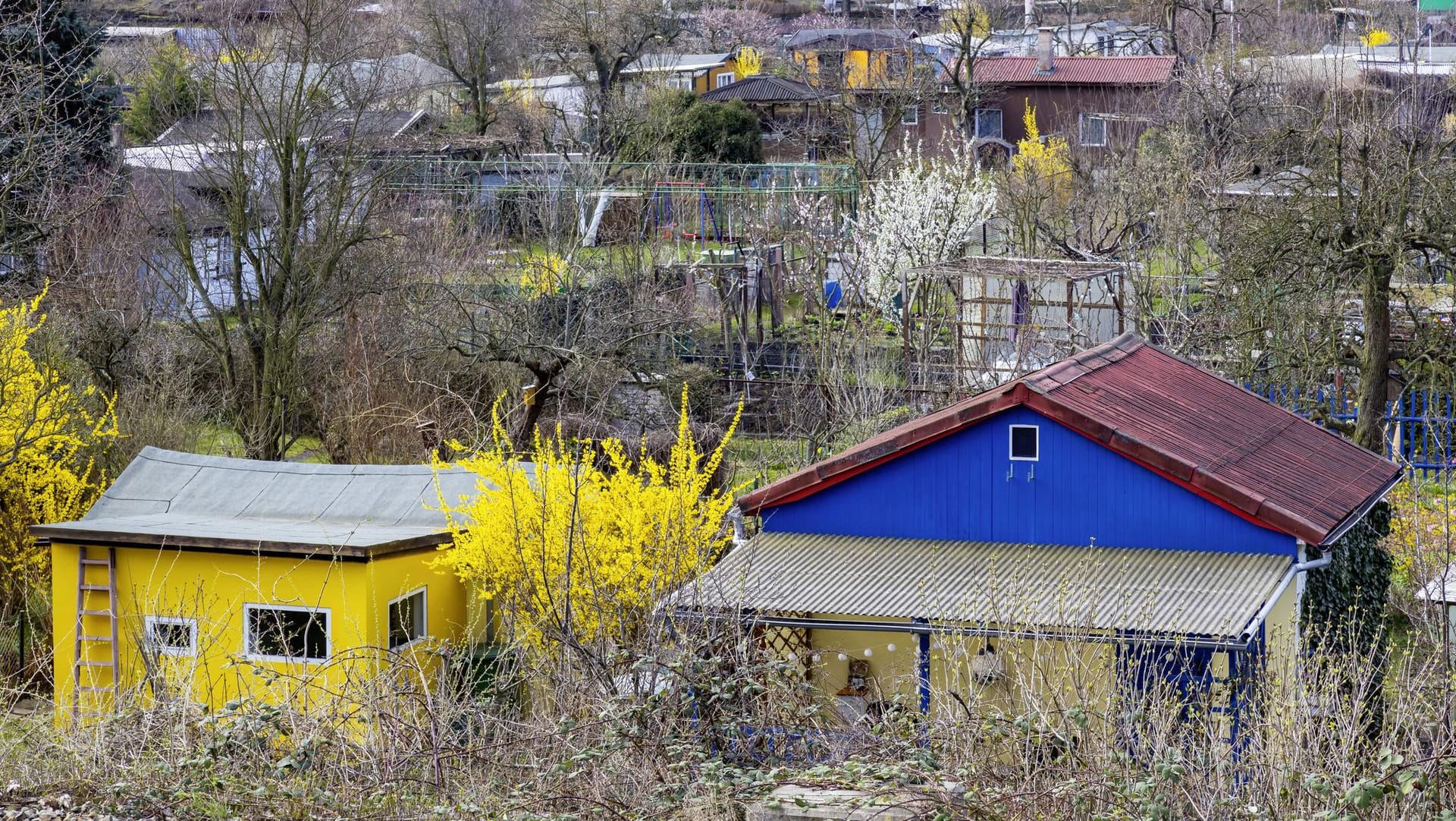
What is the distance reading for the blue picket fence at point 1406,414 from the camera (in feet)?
58.7

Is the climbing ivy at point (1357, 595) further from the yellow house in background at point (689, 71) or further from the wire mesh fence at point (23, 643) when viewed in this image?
the yellow house in background at point (689, 71)

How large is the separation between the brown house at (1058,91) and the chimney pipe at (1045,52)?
22 mm

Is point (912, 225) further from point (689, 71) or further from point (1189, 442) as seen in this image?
point (689, 71)

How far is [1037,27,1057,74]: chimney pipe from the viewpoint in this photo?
147 feet

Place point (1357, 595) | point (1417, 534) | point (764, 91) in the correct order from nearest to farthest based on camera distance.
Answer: point (1357, 595) → point (1417, 534) → point (764, 91)

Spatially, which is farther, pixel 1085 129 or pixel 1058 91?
pixel 1058 91

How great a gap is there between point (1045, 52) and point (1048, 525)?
3547cm

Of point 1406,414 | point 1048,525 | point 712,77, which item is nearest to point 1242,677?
point 1048,525

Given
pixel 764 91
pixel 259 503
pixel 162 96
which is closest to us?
pixel 259 503

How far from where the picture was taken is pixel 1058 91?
44.7m

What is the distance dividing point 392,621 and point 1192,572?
20.9ft

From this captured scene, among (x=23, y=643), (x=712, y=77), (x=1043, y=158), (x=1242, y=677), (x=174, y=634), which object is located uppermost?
(x=712, y=77)

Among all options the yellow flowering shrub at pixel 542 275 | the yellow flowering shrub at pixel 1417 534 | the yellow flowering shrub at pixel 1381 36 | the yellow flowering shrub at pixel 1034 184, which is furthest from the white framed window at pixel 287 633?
the yellow flowering shrub at pixel 1381 36

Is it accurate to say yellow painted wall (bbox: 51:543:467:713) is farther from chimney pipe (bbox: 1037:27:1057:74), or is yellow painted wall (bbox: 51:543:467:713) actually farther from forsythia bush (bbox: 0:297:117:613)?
chimney pipe (bbox: 1037:27:1057:74)
